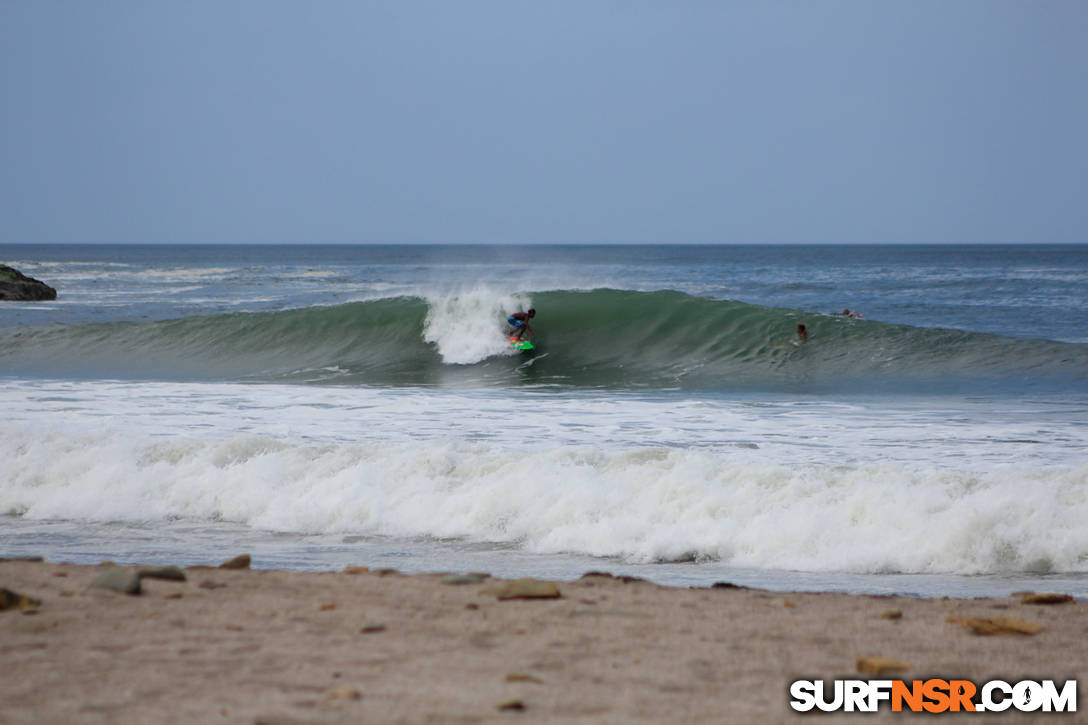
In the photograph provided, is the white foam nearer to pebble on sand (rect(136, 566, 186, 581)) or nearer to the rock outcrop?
pebble on sand (rect(136, 566, 186, 581))

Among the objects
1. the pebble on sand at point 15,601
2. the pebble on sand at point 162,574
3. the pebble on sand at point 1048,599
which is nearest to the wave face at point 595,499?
the pebble on sand at point 1048,599

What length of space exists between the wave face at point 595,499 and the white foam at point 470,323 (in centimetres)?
977

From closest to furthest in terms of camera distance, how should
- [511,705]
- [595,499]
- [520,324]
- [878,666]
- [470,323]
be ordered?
[511,705] < [878,666] < [595,499] < [520,324] < [470,323]

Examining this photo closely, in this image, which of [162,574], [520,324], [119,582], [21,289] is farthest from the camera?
[21,289]

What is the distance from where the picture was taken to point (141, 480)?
7.73m

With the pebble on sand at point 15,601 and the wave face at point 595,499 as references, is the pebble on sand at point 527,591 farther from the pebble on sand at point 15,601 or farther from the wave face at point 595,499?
the pebble on sand at point 15,601

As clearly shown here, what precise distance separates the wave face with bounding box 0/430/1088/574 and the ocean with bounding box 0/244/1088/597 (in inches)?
0.9

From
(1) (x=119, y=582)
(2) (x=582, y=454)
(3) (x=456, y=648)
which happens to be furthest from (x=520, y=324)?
(3) (x=456, y=648)

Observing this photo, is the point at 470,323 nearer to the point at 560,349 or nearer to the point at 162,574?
the point at 560,349

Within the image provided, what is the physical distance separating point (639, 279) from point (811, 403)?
44.3 metres

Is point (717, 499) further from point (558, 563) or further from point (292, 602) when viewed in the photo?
point (292, 602)

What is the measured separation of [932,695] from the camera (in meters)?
3.25

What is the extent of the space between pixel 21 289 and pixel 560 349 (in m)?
26.6

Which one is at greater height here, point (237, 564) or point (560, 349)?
point (560, 349)
